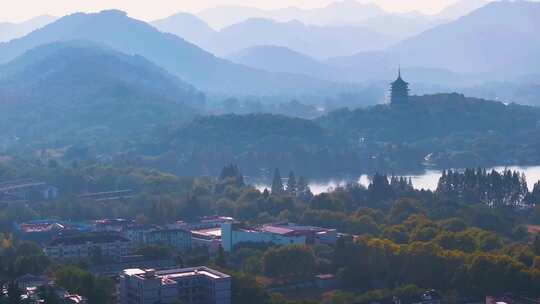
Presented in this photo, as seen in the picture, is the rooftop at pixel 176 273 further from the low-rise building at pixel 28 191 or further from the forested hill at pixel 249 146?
the forested hill at pixel 249 146

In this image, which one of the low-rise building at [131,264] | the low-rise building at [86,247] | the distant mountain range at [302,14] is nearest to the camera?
the low-rise building at [131,264]

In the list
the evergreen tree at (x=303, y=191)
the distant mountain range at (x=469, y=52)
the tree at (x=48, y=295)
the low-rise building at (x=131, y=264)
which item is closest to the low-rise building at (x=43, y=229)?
the low-rise building at (x=131, y=264)

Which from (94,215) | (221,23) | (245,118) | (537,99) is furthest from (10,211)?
(221,23)

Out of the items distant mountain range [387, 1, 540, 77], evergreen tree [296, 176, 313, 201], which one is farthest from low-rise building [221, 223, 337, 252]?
distant mountain range [387, 1, 540, 77]

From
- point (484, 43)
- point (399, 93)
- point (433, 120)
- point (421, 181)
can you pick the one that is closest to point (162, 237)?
point (421, 181)

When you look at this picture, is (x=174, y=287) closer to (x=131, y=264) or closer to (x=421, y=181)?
(x=131, y=264)

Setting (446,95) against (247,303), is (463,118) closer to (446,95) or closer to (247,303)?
(446,95)

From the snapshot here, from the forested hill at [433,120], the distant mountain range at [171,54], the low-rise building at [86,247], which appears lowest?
the low-rise building at [86,247]
